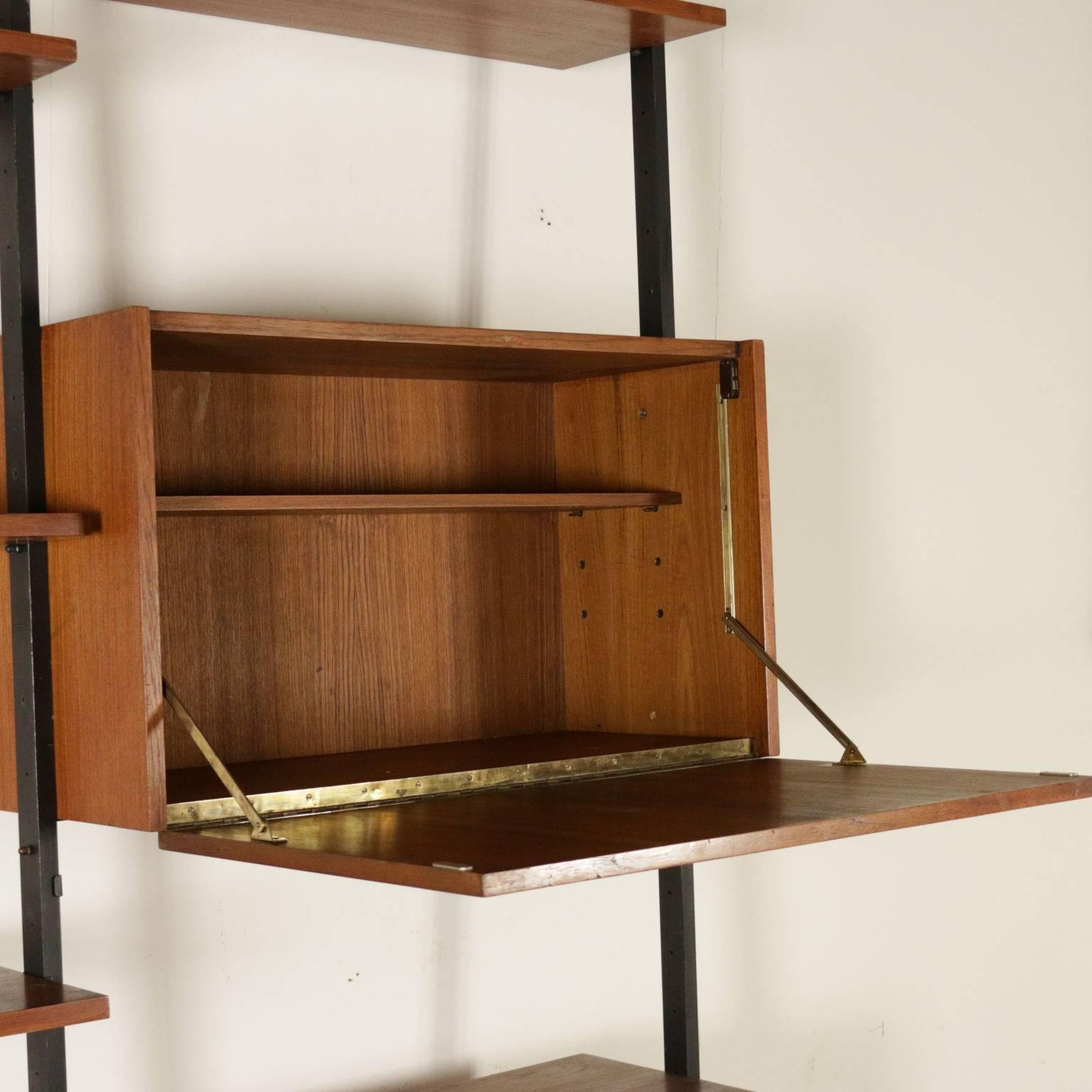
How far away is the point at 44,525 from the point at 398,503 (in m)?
0.49

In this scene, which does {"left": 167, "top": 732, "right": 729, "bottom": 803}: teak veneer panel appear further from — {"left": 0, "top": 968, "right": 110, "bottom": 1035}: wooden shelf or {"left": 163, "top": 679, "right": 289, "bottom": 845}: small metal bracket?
{"left": 0, "top": 968, "right": 110, "bottom": 1035}: wooden shelf

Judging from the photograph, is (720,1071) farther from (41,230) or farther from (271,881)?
(41,230)

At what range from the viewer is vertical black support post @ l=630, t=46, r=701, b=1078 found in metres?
2.42

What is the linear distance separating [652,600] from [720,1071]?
102cm

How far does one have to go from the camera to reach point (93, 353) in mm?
1839

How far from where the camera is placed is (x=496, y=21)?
2326 millimetres

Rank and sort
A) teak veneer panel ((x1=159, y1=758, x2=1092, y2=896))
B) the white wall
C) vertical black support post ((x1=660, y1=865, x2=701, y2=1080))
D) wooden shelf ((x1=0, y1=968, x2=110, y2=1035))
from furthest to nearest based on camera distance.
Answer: vertical black support post ((x1=660, y1=865, x2=701, y2=1080))
the white wall
wooden shelf ((x1=0, y1=968, x2=110, y2=1035))
teak veneer panel ((x1=159, y1=758, x2=1092, y2=896))

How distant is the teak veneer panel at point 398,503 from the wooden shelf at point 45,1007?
508 millimetres

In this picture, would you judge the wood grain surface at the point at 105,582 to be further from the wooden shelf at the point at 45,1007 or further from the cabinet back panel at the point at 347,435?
the cabinet back panel at the point at 347,435

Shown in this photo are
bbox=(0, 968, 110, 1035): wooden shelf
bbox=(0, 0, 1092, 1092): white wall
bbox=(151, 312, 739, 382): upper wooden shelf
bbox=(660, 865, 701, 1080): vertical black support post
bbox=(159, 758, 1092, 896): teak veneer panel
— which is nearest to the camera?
bbox=(159, 758, 1092, 896): teak veneer panel

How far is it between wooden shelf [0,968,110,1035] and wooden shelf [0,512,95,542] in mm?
497

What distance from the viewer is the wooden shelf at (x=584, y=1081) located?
244 cm

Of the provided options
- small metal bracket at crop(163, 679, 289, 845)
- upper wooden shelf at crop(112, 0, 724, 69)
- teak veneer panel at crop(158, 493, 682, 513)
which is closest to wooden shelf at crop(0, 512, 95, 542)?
teak veneer panel at crop(158, 493, 682, 513)

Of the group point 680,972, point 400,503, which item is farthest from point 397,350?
point 680,972
